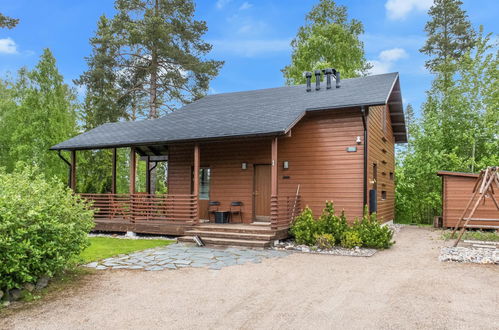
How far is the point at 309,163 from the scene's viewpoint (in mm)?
10875

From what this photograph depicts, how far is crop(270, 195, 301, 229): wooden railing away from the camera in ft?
30.3

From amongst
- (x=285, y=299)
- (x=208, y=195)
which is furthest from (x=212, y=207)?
(x=285, y=299)

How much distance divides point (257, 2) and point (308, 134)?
40.4 ft

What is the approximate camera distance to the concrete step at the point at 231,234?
8.91m

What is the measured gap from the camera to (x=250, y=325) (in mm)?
3809

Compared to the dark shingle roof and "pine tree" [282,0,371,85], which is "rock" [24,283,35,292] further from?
"pine tree" [282,0,371,85]

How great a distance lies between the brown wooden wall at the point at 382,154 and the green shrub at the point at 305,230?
2363 mm

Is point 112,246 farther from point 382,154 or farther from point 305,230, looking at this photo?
point 382,154

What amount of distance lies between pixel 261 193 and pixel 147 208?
3578 mm

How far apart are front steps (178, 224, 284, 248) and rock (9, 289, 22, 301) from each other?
476 cm

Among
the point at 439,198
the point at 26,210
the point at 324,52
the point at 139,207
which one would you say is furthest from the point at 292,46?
the point at 26,210

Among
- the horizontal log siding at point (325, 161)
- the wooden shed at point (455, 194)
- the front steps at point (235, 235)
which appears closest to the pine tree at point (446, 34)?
the wooden shed at point (455, 194)

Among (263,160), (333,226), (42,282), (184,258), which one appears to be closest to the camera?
(42,282)

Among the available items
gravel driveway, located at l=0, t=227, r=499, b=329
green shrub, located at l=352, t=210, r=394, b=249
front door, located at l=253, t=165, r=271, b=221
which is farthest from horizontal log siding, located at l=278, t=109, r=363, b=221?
gravel driveway, located at l=0, t=227, r=499, b=329
